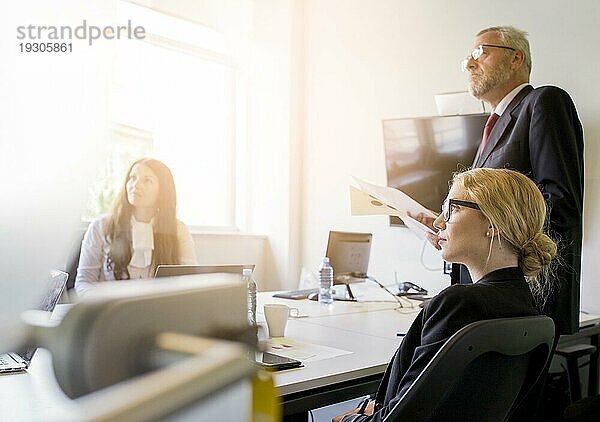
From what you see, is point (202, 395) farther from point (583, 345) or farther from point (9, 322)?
point (583, 345)

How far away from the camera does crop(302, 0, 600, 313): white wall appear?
3.11 m

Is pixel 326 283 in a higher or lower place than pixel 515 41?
lower

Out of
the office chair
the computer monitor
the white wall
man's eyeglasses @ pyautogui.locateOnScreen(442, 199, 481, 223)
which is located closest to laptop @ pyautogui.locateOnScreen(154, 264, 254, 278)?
the office chair

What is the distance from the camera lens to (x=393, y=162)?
3.75 m

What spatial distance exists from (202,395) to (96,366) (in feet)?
0.12

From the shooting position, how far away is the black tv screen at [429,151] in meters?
3.40

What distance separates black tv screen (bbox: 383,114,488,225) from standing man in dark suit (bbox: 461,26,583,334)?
3.77ft

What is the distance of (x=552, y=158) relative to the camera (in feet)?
6.48

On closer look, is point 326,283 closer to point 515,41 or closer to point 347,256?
point 347,256

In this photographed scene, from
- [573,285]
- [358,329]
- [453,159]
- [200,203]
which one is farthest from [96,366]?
[200,203]

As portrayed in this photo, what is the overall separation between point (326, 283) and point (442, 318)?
5.30 feet

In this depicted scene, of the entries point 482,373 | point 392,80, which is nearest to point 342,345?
point 482,373

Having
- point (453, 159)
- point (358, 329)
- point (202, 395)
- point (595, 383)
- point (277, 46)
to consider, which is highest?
point (277, 46)

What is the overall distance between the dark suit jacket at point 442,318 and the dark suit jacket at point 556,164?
660mm
